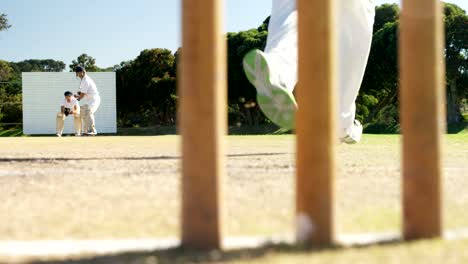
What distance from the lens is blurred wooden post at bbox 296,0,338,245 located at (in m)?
3.79

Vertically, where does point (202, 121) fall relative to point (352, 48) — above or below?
below

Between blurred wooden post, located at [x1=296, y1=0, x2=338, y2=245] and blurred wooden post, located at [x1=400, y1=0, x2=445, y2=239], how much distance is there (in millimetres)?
473

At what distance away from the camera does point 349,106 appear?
12.2m

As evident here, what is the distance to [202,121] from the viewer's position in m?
3.73

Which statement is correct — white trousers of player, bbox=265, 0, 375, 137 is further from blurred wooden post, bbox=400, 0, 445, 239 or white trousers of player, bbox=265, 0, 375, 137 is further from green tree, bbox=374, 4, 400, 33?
green tree, bbox=374, 4, 400, 33

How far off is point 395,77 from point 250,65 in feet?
119

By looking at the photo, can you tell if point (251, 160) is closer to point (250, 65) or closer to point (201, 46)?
point (250, 65)

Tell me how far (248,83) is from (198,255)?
137ft

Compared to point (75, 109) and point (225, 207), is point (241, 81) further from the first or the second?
point (225, 207)

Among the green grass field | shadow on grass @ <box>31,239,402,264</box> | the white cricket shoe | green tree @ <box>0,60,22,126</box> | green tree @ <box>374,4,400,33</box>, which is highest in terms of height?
green tree @ <box>374,4,400,33</box>

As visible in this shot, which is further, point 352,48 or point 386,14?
point 386,14

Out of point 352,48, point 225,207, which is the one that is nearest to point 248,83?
point 352,48

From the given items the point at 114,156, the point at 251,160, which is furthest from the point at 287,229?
the point at 114,156

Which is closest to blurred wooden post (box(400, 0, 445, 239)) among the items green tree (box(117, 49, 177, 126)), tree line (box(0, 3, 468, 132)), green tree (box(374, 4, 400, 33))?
tree line (box(0, 3, 468, 132))
